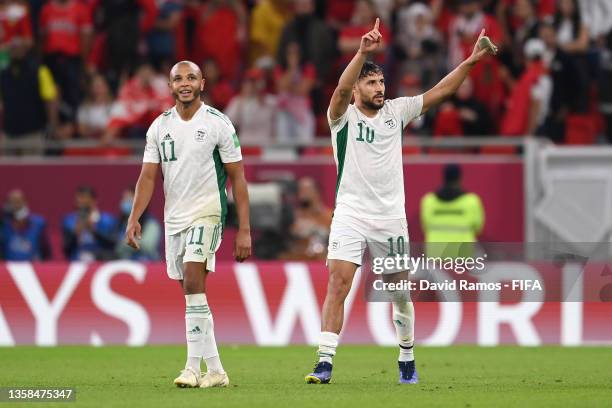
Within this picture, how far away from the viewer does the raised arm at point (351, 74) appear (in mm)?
11211

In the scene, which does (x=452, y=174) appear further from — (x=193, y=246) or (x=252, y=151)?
(x=193, y=246)

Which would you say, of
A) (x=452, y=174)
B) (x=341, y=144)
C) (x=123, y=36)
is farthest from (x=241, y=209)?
(x=123, y=36)

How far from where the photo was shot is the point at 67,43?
23375 millimetres

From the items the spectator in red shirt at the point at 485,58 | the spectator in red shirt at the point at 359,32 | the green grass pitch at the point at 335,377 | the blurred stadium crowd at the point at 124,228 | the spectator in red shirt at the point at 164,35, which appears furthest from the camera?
the spectator in red shirt at the point at 164,35

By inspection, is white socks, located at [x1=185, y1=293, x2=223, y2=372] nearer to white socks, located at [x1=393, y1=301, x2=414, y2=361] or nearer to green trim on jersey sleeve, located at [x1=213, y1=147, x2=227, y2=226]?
green trim on jersey sleeve, located at [x1=213, y1=147, x2=227, y2=226]

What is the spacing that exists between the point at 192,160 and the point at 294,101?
1069cm

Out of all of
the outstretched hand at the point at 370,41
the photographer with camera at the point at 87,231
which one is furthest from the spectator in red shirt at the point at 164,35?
the outstretched hand at the point at 370,41

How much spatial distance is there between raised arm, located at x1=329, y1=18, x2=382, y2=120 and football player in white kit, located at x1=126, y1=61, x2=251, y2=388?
0.89 m

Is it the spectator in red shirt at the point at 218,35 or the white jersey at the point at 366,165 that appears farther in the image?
the spectator in red shirt at the point at 218,35

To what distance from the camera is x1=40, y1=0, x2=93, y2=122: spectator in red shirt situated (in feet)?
76.5

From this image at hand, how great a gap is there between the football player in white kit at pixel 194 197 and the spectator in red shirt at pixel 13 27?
1132 centimetres

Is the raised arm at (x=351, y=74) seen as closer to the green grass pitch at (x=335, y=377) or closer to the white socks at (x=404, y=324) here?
the white socks at (x=404, y=324)

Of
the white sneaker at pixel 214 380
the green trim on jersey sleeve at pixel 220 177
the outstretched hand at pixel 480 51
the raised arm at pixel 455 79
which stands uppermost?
the outstretched hand at pixel 480 51

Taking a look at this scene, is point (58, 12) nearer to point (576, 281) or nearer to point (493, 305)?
point (493, 305)
